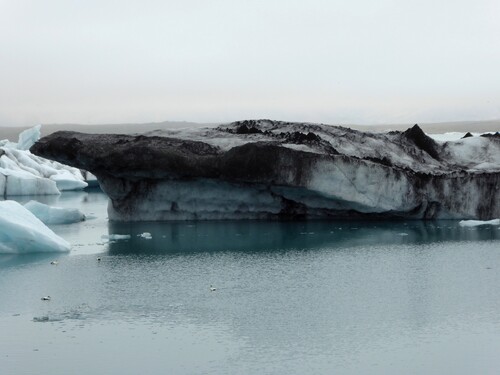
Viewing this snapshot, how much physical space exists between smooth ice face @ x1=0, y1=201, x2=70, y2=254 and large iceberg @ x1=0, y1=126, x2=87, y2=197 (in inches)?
621

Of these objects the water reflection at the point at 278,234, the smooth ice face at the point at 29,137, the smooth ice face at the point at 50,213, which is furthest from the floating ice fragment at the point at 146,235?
the smooth ice face at the point at 29,137

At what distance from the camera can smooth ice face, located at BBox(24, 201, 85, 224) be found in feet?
53.5

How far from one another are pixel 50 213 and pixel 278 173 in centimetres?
493

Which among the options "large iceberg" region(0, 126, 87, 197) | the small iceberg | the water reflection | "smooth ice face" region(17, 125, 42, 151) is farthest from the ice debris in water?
"smooth ice face" region(17, 125, 42, 151)

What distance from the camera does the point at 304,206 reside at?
1561 centimetres

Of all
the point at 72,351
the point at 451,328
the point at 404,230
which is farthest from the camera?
the point at 404,230

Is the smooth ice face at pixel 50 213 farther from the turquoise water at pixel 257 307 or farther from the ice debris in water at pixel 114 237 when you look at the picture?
the turquoise water at pixel 257 307

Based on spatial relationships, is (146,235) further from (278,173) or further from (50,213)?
(50,213)

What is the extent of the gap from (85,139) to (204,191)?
7.70 feet

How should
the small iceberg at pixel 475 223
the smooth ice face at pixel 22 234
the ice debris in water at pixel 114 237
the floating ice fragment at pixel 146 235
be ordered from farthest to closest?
1. the small iceberg at pixel 475 223
2. the floating ice fragment at pixel 146 235
3. the ice debris in water at pixel 114 237
4. the smooth ice face at pixel 22 234

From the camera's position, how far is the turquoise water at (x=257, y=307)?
20.0ft

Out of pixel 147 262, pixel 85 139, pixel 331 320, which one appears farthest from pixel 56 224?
pixel 331 320

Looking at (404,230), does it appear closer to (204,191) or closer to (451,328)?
(204,191)

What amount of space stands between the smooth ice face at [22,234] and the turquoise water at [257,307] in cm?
23
